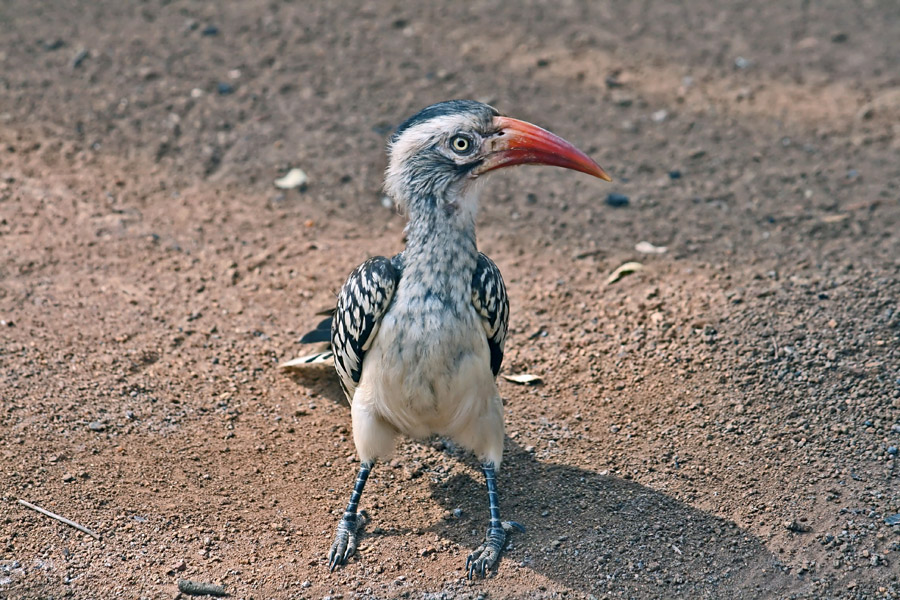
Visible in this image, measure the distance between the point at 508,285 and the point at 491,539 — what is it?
261 cm

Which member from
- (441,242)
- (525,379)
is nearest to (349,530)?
(441,242)

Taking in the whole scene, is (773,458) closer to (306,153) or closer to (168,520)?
(168,520)

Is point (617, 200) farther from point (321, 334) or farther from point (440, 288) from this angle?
point (440, 288)

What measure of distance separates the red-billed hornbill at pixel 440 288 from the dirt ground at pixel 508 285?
690 mm

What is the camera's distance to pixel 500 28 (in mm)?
9734

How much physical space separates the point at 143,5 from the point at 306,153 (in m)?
3.13

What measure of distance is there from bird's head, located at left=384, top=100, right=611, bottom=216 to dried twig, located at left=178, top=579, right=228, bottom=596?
209 centimetres

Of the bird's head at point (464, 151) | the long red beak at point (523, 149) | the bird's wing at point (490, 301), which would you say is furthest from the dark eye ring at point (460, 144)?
the bird's wing at point (490, 301)

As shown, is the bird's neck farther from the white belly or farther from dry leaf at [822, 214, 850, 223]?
dry leaf at [822, 214, 850, 223]

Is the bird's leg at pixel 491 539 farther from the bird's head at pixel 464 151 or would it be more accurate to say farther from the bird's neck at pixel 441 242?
the bird's head at pixel 464 151

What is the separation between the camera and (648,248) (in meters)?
7.12

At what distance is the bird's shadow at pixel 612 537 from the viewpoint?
4.43 metres

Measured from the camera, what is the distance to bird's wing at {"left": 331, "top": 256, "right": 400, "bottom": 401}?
458cm

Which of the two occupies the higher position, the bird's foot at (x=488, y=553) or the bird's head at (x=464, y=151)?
the bird's head at (x=464, y=151)
